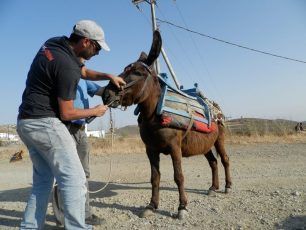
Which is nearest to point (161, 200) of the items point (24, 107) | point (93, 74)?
point (93, 74)

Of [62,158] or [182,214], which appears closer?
[62,158]

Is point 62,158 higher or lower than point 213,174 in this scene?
higher

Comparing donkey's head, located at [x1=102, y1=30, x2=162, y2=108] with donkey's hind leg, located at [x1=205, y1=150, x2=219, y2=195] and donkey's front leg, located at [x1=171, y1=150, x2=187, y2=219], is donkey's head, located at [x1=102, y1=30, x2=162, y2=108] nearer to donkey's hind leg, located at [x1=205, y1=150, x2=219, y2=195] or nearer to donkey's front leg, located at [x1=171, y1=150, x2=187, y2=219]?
donkey's front leg, located at [x1=171, y1=150, x2=187, y2=219]

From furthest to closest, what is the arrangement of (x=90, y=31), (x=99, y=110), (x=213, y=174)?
1. (x=213, y=174)
2. (x=99, y=110)
3. (x=90, y=31)

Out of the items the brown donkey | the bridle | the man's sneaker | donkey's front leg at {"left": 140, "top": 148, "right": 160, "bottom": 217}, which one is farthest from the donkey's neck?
the man's sneaker

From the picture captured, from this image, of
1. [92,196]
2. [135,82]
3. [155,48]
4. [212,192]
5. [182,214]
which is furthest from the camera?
[92,196]

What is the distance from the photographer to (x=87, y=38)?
13.5 ft

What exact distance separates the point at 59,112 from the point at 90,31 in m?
0.94

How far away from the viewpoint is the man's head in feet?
13.5

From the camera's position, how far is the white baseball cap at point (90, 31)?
4094 mm

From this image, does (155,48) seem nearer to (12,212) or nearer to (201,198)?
(201,198)

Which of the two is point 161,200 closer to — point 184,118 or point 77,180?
point 184,118

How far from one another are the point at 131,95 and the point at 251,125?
2054 cm

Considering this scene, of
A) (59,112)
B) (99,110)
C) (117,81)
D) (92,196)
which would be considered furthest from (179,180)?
(59,112)
